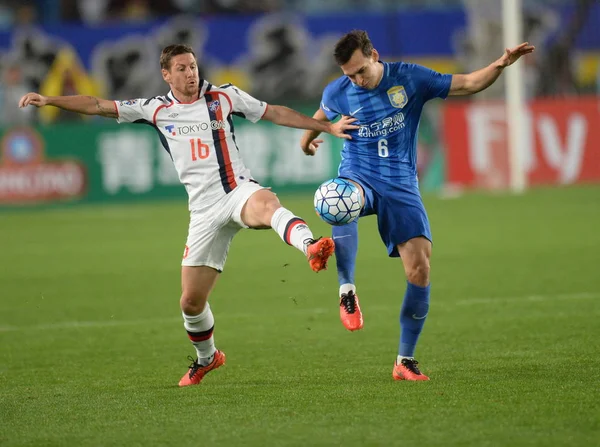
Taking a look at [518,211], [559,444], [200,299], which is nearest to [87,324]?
[200,299]

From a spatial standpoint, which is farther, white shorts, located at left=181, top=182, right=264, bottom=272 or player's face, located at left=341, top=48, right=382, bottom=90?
white shorts, located at left=181, top=182, right=264, bottom=272

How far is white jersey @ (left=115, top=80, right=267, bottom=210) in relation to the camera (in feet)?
23.0

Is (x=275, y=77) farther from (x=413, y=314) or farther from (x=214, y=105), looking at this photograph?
(x=413, y=314)

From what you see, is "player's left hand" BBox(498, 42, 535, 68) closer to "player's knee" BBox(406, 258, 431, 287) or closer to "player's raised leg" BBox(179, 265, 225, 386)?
"player's knee" BBox(406, 258, 431, 287)

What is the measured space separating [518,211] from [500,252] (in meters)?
4.68

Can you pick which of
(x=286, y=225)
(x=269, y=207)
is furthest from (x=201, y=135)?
(x=286, y=225)

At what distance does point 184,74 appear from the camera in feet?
22.7

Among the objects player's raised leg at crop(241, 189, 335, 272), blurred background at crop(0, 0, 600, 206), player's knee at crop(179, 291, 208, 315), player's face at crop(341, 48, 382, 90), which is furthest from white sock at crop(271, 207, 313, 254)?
blurred background at crop(0, 0, 600, 206)

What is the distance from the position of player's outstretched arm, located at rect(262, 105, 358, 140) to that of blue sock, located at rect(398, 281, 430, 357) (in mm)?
1056

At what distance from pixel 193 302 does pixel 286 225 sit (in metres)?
0.90

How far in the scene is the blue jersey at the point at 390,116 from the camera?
23.1 feet

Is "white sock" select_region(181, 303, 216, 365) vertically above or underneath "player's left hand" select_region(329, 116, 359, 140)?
underneath

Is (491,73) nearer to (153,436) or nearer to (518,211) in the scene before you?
(153,436)

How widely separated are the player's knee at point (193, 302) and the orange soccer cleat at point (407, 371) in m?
1.29
